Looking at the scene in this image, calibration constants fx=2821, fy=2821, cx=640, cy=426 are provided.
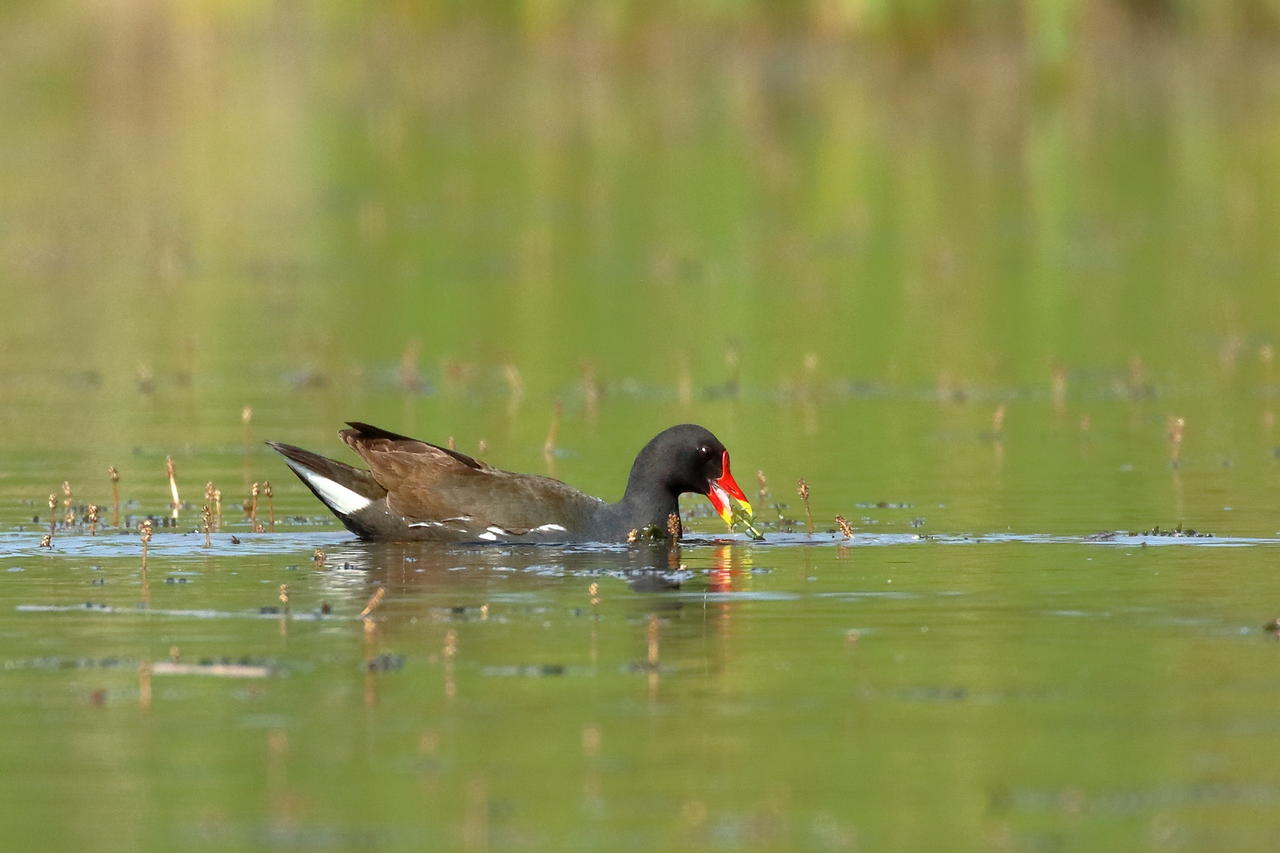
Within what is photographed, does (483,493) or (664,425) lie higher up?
(664,425)

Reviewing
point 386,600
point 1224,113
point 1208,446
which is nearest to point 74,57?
point 1224,113

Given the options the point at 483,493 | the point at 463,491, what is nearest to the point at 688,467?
the point at 483,493

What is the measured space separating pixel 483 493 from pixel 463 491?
4.1 inches

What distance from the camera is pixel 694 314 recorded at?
85.6 feet

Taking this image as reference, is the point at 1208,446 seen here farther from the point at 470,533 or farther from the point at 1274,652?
the point at 1274,652

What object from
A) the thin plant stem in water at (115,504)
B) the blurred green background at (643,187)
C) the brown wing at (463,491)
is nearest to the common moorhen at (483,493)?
the brown wing at (463,491)

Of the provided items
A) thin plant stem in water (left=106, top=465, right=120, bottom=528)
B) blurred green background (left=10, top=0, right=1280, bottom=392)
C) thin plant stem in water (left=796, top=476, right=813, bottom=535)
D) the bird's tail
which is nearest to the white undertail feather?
the bird's tail

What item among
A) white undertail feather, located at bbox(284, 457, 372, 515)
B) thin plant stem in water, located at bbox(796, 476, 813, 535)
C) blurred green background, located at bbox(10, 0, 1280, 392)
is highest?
blurred green background, located at bbox(10, 0, 1280, 392)

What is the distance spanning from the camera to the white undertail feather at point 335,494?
14852mm

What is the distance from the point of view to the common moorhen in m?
14.7

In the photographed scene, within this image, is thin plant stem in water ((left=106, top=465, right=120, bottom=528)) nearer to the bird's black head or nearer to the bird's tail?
the bird's tail

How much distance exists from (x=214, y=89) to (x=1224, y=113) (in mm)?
19414

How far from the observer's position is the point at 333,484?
48.9 feet

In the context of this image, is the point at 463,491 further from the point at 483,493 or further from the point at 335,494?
the point at 335,494
